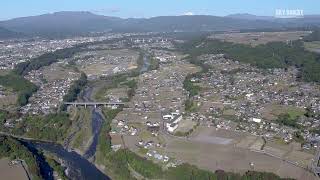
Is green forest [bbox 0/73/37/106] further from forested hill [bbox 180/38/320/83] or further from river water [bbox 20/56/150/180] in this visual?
forested hill [bbox 180/38/320/83]

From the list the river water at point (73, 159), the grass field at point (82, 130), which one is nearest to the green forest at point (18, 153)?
the river water at point (73, 159)

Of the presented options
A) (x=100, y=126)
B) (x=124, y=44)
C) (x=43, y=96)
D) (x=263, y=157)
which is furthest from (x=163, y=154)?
(x=124, y=44)

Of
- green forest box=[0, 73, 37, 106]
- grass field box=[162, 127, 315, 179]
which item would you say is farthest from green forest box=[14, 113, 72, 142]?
grass field box=[162, 127, 315, 179]

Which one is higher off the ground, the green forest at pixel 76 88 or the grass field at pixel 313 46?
the grass field at pixel 313 46

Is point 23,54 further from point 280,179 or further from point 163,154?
point 280,179

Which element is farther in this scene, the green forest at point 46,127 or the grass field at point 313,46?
the grass field at point 313,46

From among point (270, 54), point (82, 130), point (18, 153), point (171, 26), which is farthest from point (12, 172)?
point (171, 26)

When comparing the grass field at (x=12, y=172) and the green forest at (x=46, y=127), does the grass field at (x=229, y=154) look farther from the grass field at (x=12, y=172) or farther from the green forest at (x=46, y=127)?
the green forest at (x=46, y=127)

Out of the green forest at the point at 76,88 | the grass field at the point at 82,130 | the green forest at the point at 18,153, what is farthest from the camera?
the green forest at the point at 76,88

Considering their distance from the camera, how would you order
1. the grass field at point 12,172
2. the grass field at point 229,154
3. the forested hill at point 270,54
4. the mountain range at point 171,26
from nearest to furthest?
the grass field at point 12,172 < the grass field at point 229,154 < the forested hill at point 270,54 < the mountain range at point 171,26
